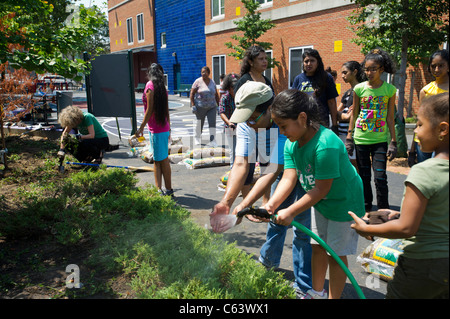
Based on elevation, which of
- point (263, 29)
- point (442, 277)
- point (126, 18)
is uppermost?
point (126, 18)

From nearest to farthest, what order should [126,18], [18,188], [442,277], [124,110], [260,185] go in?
[442,277] → [260,185] → [18,188] → [124,110] → [126,18]

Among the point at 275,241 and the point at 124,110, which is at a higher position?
the point at 124,110

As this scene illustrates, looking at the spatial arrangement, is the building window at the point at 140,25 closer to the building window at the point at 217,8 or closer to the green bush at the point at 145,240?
the building window at the point at 217,8

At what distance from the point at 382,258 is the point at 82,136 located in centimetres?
518

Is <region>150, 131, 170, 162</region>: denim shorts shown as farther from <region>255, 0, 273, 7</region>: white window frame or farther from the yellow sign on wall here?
<region>255, 0, 273, 7</region>: white window frame

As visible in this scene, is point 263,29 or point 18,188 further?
point 263,29

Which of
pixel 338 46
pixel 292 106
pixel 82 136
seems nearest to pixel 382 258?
pixel 292 106

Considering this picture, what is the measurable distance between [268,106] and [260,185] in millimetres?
721

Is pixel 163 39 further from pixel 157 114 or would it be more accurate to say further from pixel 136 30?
pixel 157 114

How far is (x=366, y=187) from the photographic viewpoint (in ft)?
15.8

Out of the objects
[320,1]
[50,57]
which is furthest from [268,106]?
[320,1]

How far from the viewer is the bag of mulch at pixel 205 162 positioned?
7.71m
